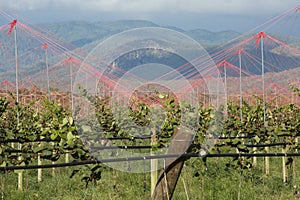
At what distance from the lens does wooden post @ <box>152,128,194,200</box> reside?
3492 mm

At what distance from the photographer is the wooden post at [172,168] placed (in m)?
3.49

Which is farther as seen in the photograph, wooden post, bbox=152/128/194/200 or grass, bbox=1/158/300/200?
grass, bbox=1/158/300/200

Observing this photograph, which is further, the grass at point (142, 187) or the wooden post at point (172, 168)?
the grass at point (142, 187)

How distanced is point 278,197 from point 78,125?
3400 mm

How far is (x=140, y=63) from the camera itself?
346cm

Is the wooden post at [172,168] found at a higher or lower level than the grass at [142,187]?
higher

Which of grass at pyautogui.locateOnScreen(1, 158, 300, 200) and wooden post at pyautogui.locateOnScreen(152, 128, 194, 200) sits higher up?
wooden post at pyautogui.locateOnScreen(152, 128, 194, 200)

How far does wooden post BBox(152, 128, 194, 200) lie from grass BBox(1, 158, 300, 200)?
2155 millimetres

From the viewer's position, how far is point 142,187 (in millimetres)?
6836

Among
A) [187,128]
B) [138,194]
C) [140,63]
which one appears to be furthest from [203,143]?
[138,194]

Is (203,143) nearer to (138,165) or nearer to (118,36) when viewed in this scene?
(118,36)

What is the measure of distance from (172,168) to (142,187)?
3.39 m

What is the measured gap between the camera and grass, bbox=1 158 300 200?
241 inches

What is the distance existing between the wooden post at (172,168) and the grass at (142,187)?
2155 mm
